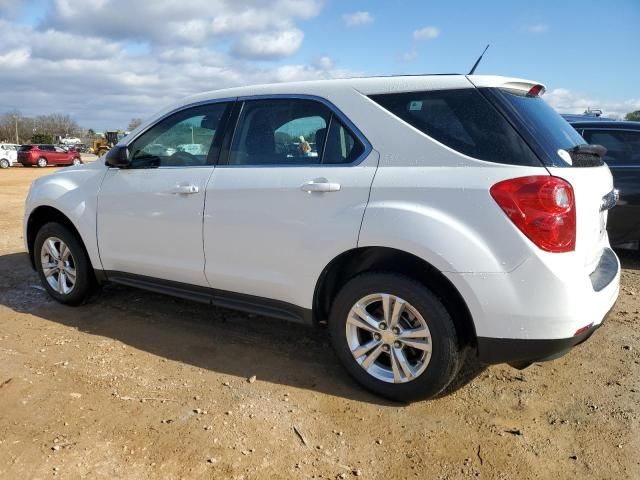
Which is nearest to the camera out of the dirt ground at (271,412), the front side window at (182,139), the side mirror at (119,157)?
the dirt ground at (271,412)

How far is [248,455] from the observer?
253 cm

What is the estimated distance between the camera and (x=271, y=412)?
2.91 m

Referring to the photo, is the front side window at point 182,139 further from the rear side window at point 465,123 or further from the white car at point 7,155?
the white car at point 7,155

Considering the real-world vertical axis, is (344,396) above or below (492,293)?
below

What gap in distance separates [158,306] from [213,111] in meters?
1.92

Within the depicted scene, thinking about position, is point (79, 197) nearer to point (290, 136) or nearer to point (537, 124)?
point (290, 136)

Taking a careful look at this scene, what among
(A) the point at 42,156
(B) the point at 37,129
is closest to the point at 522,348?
(A) the point at 42,156

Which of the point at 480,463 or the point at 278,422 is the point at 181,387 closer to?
the point at 278,422

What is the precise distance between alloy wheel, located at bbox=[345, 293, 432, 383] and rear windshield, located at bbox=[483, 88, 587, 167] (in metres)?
1.06

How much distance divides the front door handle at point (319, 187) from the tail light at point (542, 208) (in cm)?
90

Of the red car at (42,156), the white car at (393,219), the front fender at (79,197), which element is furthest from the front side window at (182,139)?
the red car at (42,156)

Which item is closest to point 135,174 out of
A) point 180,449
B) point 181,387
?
point 181,387

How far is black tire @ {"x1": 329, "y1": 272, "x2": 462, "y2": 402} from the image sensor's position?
2.74 m

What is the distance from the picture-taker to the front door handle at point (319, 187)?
297cm
